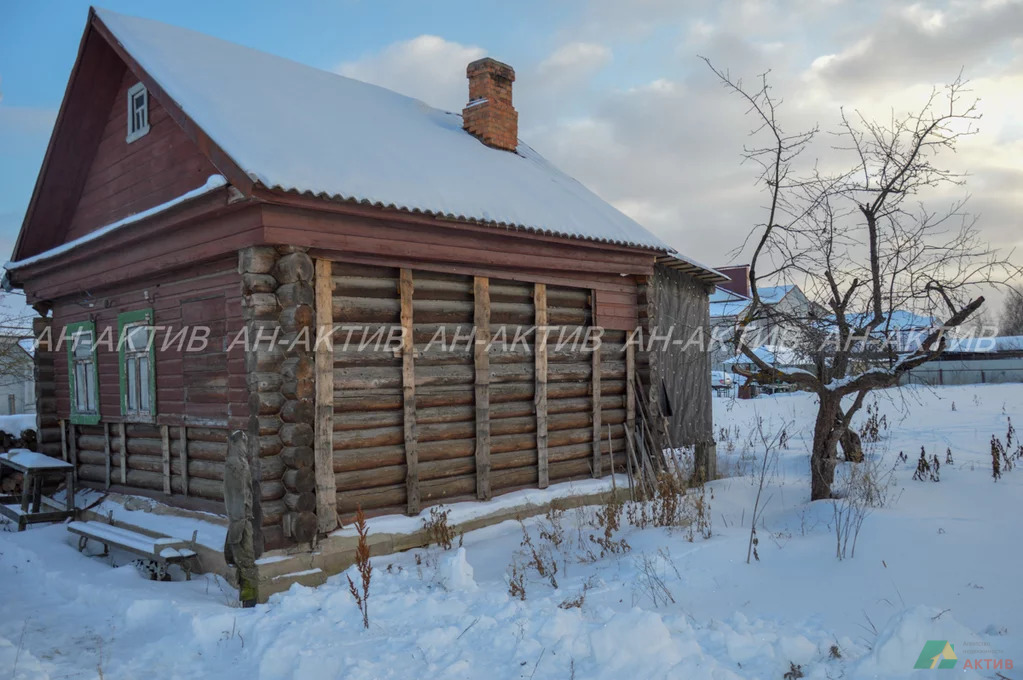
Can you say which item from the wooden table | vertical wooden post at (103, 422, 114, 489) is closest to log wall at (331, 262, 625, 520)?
vertical wooden post at (103, 422, 114, 489)

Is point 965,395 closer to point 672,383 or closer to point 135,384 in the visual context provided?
point 672,383

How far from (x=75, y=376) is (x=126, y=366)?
1994 mm

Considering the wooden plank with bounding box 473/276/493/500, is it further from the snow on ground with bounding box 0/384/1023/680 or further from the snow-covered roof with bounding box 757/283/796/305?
the snow-covered roof with bounding box 757/283/796/305

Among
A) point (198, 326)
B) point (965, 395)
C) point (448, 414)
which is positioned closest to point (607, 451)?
point (448, 414)

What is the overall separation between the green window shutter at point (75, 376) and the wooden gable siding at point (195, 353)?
39cm

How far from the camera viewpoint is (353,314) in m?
7.52

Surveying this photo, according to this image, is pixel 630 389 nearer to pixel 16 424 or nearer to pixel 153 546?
pixel 153 546

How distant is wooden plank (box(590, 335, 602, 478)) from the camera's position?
10008 mm

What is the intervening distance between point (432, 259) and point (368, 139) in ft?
6.28

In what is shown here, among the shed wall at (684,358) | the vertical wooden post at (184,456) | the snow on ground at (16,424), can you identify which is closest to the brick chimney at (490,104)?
the shed wall at (684,358)

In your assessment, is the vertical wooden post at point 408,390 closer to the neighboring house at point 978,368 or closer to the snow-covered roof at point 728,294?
the snow-covered roof at point 728,294

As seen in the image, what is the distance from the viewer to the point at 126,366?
9.45m

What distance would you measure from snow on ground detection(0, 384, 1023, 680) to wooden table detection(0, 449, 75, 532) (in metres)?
2.12

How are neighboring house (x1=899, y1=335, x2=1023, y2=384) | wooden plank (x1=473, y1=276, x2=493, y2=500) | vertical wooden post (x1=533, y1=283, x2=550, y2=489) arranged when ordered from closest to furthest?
wooden plank (x1=473, y1=276, x2=493, y2=500) → vertical wooden post (x1=533, y1=283, x2=550, y2=489) → neighboring house (x1=899, y1=335, x2=1023, y2=384)
